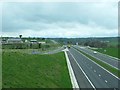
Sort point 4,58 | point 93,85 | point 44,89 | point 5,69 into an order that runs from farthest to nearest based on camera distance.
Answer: point 4,58
point 93,85
point 5,69
point 44,89

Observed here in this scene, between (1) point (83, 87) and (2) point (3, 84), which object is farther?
(1) point (83, 87)

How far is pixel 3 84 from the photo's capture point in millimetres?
23719

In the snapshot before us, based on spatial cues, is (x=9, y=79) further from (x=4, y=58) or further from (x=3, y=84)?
(x=4, y=58)

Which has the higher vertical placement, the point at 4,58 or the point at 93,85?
the point at 4,58

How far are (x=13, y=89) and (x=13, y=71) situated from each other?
691 cm

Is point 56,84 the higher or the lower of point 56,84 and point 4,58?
the lower

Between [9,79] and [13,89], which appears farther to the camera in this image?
[9,79]

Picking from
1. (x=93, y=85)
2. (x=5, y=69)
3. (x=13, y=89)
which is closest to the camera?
(x=13, y=89)

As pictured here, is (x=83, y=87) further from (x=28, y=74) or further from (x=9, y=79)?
(x=9, y=79)

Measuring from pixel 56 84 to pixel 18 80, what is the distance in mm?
4683

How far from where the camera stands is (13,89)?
75.0 feet

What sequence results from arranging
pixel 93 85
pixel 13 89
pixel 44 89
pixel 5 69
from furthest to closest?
1. pixel 93 85
2. pixel 5 69
3. pixel 44 89
4. pixel 13 89

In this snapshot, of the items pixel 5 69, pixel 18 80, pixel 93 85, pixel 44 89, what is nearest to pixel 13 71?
pixel 5 69

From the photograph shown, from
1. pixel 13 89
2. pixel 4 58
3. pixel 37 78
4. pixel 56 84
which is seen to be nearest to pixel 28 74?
pixel 37 78
